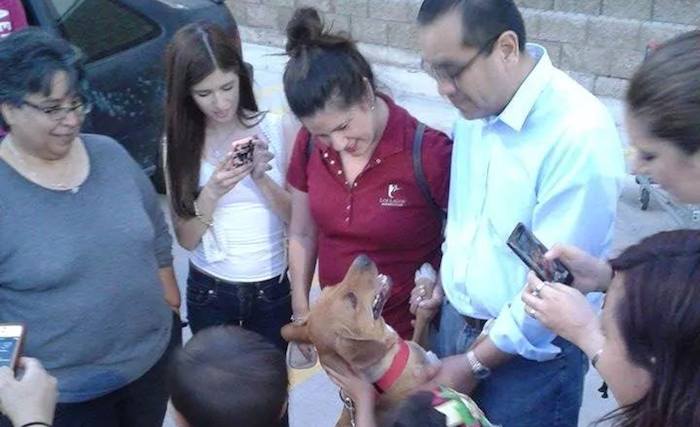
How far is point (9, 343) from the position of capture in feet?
7.37

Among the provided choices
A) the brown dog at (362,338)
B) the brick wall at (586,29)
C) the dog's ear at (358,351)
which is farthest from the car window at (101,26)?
the dog's ear at (358,351)

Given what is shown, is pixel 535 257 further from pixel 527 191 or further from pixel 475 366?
pixel 475 366

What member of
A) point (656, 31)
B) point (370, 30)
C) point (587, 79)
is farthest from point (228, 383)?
point (370, 30)

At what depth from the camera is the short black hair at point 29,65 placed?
248cm

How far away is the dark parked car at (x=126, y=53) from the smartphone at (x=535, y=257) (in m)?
3.39

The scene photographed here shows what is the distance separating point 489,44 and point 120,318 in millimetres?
1333

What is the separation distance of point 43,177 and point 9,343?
1.71ft

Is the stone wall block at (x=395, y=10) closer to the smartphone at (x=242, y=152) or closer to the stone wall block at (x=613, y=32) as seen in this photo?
the stone wall block at (x=613, y=32)

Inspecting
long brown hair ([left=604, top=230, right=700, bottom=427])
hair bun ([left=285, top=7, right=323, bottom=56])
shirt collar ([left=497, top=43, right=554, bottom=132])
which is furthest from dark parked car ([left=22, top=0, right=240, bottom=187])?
long brown hair ([left=604, top=230, right=700, bottom=427])

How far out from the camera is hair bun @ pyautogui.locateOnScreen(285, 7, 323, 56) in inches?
105

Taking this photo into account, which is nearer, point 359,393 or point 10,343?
point 10,343

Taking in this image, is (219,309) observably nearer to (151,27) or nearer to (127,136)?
(127,136)

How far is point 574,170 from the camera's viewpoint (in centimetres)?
219

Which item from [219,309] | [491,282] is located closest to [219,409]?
[491,282]
